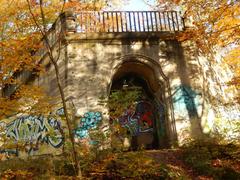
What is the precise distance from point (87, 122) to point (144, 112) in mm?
3450

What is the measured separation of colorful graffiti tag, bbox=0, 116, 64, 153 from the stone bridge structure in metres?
1.24

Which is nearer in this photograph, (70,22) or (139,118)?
(70,22)

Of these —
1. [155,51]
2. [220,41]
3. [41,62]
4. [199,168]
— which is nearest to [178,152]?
[199,168]

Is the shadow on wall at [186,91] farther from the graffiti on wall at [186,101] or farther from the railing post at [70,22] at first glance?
the railing post at [70,22]

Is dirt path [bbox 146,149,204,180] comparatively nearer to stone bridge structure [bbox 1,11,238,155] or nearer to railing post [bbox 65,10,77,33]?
stone bridge structure [bbox 1,11,238,155]

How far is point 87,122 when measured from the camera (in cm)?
1293

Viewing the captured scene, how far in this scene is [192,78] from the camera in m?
14.4

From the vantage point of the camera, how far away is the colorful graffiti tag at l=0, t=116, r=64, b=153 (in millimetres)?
13117

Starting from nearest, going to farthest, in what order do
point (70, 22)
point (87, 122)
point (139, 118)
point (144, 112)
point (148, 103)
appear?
point (87, 122) < point (70, 22) < point (139, 118) < point (144, 112) < point (148, 103)

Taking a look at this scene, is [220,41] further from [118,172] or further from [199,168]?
[118,172]

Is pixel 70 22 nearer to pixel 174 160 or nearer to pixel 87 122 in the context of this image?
pixel 87 122

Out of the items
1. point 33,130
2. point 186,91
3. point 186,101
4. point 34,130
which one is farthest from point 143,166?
point 33,130

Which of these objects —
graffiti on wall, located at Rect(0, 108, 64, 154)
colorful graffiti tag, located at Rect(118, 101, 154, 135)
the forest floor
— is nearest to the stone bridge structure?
colorful graffiti tag, located at Rect(118, 101, 154, 135)

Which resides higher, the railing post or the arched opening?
the railing post
